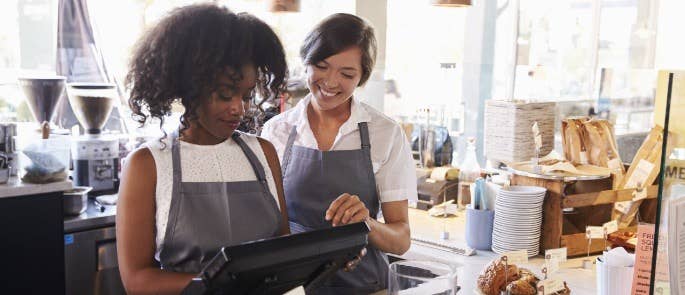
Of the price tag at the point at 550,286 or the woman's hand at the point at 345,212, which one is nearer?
the woman's hand at the point at 345,212

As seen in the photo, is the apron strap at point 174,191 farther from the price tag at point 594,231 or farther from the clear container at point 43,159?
the clear container at point 43,159

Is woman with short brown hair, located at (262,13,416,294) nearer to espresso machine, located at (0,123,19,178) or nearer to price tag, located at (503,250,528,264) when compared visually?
price tag, located at (503,250,528,264)

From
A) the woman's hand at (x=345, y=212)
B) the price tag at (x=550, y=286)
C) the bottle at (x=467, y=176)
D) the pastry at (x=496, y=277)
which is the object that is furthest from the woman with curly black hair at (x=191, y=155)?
the bottle at (x=467, y=176)

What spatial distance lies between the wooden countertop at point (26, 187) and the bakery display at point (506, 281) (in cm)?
203

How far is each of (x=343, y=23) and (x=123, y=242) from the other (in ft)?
2.90

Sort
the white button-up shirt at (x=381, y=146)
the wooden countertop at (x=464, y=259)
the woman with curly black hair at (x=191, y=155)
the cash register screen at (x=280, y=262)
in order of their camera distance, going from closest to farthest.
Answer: the cash register screen at (x=280, y=262)
the woman with curly black hair at (x=191, y=155)
the white button-up shirt at (x=381, y=146)
the wooden countertop at (x=464, y=259)

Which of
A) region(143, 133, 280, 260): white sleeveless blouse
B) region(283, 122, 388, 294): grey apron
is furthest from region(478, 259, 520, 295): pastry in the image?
region(143, 133, 280, 260): white sleeveless blouse

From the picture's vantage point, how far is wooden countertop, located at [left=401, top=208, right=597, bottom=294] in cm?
217

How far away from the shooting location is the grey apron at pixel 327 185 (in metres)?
1.97

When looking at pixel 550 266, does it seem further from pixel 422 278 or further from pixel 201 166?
pixel 201 166

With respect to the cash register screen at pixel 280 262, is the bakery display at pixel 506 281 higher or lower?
lower

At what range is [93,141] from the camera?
10.8 feet

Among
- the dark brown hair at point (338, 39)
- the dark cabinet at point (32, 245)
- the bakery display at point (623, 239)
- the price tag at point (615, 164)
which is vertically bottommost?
the dark cabinet at point (32, 245)

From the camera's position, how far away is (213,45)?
143 cm
